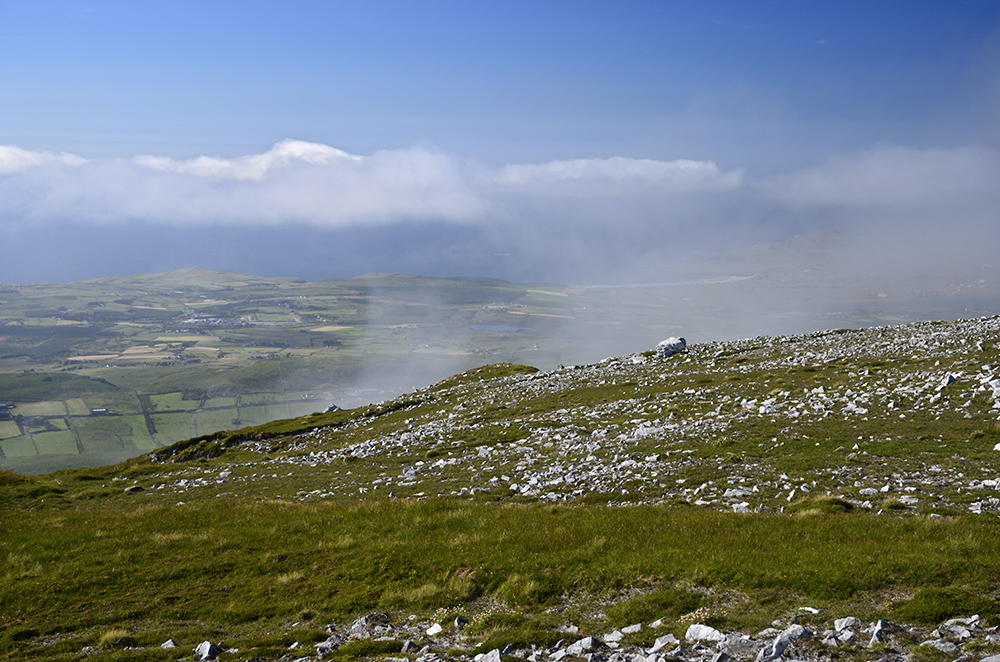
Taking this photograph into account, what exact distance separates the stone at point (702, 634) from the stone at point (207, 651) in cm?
1071

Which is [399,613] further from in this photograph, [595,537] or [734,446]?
[734,446]

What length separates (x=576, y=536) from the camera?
17844 mm

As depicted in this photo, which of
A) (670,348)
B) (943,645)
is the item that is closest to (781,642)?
(943,645)

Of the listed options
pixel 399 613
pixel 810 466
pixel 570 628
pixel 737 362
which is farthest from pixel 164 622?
pixel 737 362

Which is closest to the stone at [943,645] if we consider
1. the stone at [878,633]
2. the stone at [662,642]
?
the stone at [878,633]

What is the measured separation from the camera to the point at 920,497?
64.7 feet

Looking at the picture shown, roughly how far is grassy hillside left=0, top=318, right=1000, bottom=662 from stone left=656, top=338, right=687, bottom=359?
2856cm

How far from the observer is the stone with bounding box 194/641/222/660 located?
41.5 ft

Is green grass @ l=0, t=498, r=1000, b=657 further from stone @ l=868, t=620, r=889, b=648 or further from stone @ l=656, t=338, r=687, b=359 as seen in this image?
stone @ l=656, t=338, r=687, b=359

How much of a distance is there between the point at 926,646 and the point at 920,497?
Answer: 1188 centimetres

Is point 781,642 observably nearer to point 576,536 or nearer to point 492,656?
point 492,656

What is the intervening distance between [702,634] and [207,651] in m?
11.1

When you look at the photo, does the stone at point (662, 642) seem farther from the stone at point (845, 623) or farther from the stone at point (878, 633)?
the stone at point (878, 633)

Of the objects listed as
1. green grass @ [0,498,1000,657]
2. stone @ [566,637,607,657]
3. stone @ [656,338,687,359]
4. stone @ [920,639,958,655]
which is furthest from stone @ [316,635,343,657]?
stone @ [656,338,687,359]
